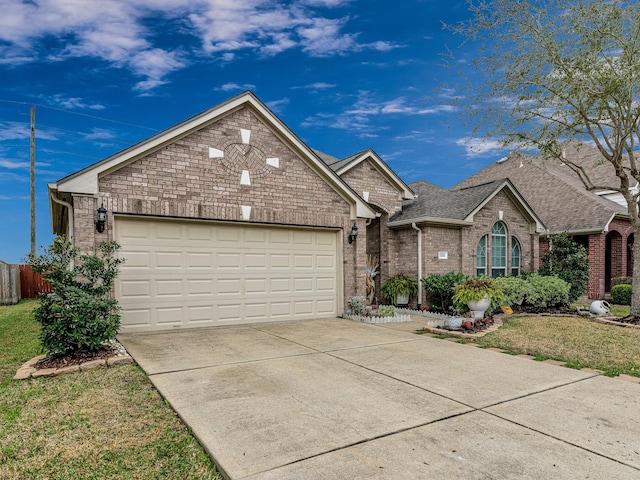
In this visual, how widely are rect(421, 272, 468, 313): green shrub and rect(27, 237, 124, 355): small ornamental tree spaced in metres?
8.78

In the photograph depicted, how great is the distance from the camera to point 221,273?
9273mm

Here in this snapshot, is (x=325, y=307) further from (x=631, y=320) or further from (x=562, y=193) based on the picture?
(x=562, y=193)

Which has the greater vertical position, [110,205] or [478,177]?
[478,177]

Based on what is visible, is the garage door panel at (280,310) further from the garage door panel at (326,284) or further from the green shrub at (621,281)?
the green shrub at (621,281)

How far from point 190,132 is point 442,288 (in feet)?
26.4

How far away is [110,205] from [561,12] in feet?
40.9

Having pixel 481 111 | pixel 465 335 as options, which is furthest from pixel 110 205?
pixel 481 111

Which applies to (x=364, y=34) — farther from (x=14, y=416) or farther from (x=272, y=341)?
(x=14, y=416)

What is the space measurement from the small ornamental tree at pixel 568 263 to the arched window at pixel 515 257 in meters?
0.86

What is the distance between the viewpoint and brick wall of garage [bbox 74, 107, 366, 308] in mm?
8109

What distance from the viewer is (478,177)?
2494 centimetres

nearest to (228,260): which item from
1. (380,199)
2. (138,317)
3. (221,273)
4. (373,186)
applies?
(221,273)

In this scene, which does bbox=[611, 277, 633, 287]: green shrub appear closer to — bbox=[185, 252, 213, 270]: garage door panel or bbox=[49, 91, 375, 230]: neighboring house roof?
bbox=[49, 91, 375, 230]: neighboring house roof

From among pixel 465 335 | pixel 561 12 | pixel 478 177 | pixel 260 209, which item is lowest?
pixel 465 335
